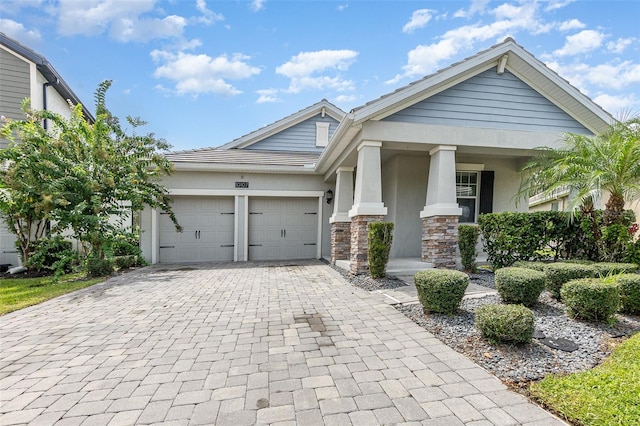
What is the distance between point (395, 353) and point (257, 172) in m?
8.31

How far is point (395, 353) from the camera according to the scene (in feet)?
10.1

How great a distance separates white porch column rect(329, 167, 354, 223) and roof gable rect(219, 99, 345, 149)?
5402mm

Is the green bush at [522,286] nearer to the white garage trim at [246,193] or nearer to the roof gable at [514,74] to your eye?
the roof gable at [514,74]

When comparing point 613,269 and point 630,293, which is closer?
point 630,293

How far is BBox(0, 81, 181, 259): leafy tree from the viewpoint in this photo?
22.7 feet

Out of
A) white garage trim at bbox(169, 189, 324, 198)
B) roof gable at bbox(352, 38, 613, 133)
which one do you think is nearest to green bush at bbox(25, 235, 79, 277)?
white garage trim at bbox(169, 189, 324, 198)

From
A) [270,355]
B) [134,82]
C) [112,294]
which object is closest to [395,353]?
[270,355]

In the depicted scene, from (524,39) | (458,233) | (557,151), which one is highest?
(524,39)

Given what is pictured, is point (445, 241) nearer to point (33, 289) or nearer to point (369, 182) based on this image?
point (369, 182)

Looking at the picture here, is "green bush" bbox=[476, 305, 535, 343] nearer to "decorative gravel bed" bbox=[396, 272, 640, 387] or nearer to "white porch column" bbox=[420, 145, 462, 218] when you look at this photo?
"decorative gravel bed" bbox=[396, 272, 640, 387]

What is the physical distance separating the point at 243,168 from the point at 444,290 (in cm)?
790

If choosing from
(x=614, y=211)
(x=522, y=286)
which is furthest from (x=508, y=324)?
(x=614, y=211)

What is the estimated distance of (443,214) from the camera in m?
6.75

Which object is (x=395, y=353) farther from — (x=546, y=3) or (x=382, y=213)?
(x=546, y=3)
